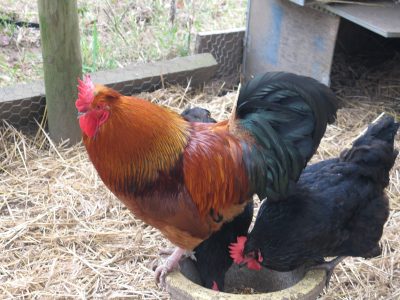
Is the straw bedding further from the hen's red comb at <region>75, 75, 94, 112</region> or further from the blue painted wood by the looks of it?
the hen's red comb at <region>75, 75, 94, 112</region>

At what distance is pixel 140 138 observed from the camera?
6.97 feet

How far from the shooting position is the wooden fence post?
3260 millimetres

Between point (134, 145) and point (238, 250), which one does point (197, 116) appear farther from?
point (238, 250)

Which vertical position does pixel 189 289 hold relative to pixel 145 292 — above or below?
above

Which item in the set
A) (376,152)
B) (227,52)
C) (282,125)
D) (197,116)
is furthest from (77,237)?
(227,52)

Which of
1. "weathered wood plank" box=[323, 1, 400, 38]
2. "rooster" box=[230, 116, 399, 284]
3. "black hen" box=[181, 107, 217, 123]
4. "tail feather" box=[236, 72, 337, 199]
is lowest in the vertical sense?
"rooster" box=[230, 116, 399, 284]

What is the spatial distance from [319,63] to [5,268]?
2.44 metres

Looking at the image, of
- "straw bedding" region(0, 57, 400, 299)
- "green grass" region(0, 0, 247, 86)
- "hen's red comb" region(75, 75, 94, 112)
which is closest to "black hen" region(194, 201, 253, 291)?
"straw bedding" region(0, 57, 400, 299)

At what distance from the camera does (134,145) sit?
2127 mm

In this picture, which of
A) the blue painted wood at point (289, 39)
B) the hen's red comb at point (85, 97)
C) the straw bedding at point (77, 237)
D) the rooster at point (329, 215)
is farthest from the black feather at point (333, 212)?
the blue painted wood at point (289, 39)

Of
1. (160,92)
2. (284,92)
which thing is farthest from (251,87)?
(160,92)

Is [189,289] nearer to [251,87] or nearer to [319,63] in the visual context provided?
[251,87]

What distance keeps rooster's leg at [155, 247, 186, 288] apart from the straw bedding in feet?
1.06

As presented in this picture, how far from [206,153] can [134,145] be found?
0.96ft
